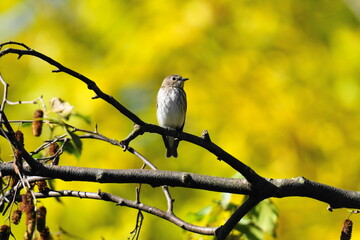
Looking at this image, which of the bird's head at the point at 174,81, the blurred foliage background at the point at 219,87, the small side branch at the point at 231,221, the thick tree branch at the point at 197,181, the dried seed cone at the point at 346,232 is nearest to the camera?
the thick tree branch at the point at 197,181

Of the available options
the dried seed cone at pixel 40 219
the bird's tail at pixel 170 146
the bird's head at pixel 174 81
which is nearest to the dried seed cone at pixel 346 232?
the dried seed cone at pixel 40 219

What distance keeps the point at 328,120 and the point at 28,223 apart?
4745 mm

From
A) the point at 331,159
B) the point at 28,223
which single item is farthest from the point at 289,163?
the point at 28,223

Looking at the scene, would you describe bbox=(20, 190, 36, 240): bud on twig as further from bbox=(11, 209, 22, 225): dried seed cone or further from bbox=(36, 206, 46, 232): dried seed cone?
bbox=(11, 209, 22, 225): dried seed cone

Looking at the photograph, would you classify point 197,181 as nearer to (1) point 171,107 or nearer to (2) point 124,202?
(2) point 124,202

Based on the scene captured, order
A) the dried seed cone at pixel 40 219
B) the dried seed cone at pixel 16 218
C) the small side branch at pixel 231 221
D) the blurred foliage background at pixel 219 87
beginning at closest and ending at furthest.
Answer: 1. the dried seed cone at pixel 40 219
2. the dried seed cone at pixel 16 218
3. the small side branch at pixel 231 221
4. the blurred foliage background at pixel 219 87

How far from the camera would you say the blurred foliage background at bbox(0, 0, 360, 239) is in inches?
246

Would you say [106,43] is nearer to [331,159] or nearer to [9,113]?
[9,113]

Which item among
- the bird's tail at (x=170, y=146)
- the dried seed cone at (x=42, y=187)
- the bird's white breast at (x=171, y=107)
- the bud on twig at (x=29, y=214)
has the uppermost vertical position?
the bird's white breast at (x=171, y=107)

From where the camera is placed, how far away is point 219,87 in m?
6.46

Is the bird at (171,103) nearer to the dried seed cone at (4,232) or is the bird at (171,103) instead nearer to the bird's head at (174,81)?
the bird's head at (174,81)

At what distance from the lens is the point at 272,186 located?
3.03 metres

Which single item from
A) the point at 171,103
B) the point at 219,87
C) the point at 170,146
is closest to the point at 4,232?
the point at 170,146

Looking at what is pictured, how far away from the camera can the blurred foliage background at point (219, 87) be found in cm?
625
